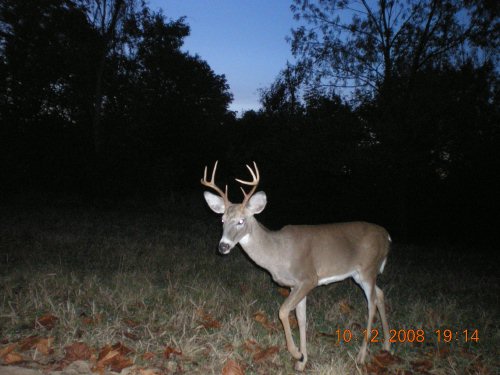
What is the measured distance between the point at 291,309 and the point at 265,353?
0.45 m

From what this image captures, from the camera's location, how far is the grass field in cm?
356

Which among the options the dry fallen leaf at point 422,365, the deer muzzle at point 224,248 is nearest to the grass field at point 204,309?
the dry fallen leaf at point 422,365

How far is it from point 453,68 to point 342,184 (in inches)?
261

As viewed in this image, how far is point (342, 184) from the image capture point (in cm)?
1798

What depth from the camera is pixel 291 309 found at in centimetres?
383

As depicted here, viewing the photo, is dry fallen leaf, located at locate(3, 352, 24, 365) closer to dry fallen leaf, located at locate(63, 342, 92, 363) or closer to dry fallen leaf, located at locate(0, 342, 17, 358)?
dry fallen leaf, located at locate(0, 342, 17, 358)

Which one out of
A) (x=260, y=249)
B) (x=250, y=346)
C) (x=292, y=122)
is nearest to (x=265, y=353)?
(x=250, y=346)

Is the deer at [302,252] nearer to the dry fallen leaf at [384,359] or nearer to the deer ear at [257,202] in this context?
the deer ear at [257,202]

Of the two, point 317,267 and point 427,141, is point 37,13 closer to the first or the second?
point 427,141

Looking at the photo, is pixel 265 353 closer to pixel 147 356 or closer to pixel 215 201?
pixel 147 356

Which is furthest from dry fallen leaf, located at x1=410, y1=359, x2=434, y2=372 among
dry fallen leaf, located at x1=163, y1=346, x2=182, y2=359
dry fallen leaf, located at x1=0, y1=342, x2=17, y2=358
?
dry fallen leaf, located at x1=0, y1=342, x2=17, y2=358

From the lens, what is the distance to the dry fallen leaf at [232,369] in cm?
318

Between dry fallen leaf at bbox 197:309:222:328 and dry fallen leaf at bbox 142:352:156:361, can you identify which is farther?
dry fallen leaf at bbox 197:309:222:328
